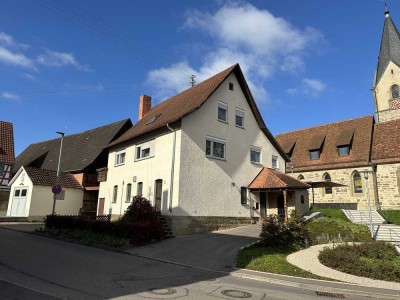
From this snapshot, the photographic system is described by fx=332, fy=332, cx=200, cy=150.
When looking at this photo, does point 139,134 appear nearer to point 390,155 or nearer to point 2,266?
point 2,266

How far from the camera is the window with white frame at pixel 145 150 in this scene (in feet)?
72.7

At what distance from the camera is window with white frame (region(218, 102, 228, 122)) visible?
74.8 feet

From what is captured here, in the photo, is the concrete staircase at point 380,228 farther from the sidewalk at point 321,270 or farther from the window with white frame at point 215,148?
the window with white frame at point 215,148

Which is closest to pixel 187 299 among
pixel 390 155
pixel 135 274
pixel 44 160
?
pixel 135 274

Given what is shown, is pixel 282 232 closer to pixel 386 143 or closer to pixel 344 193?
pixel 344 193

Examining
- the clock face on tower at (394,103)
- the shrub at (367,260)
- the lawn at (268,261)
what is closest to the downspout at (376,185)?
the shrub at (367,260)

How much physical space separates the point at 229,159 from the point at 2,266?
49.7 ft

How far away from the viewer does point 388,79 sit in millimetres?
47312

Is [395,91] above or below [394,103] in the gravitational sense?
above

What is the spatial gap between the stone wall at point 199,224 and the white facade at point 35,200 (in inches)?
607

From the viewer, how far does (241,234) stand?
62.0 ft

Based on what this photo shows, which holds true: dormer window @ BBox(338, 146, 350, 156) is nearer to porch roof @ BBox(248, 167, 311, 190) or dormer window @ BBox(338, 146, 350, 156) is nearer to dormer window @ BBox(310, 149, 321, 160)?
dormer window @ BBox(310, 149, 321, 160)

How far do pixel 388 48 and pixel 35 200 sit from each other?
164ft

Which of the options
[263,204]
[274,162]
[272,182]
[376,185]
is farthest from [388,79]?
[272,182]
